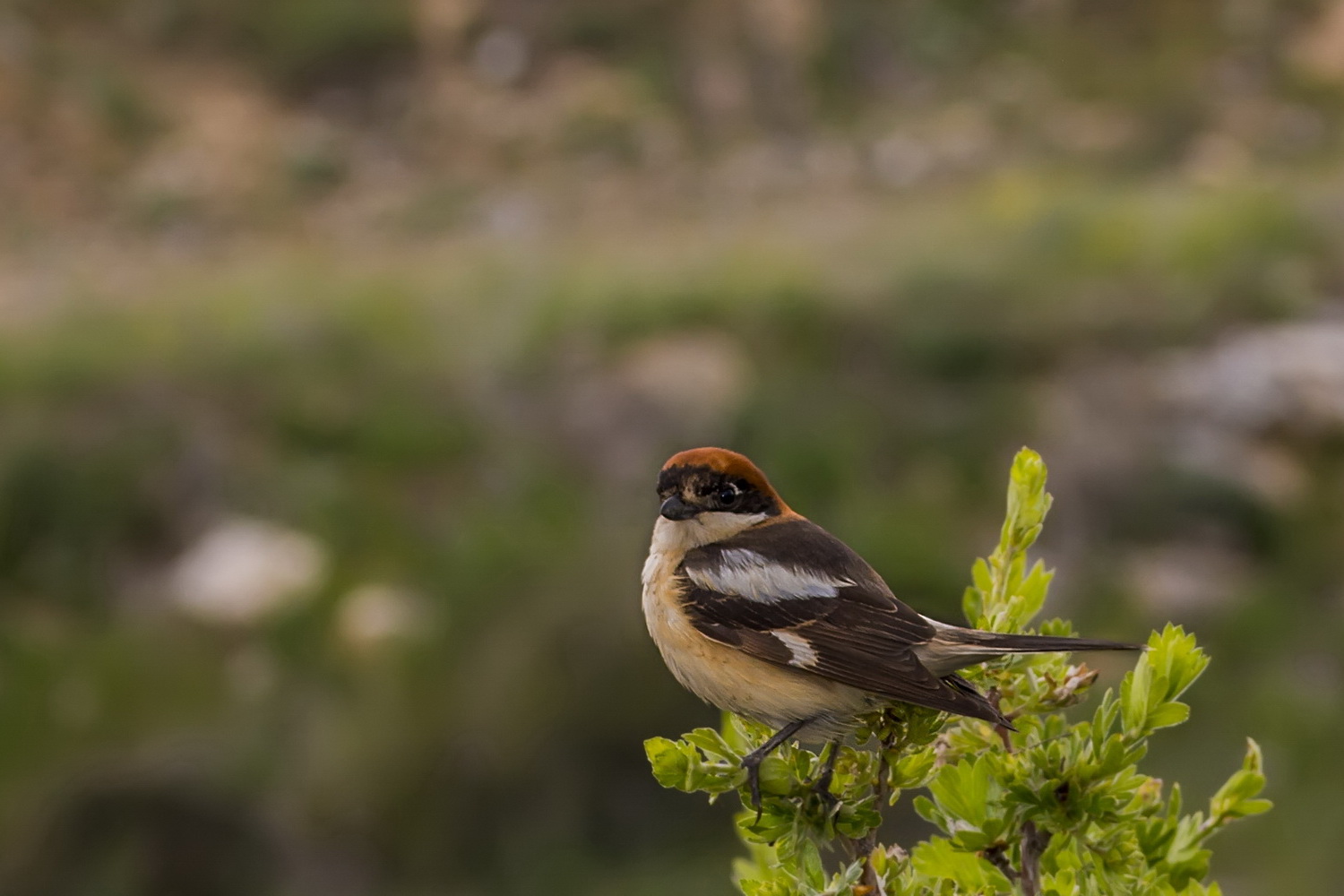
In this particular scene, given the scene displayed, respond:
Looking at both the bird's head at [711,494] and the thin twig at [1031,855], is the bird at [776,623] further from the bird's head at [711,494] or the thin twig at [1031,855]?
the thin twig at [1031,855]

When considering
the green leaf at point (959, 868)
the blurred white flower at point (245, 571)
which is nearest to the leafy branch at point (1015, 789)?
the green leaf at point (959, 868)

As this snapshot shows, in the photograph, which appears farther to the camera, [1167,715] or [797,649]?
[797,649]

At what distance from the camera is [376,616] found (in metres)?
8.14

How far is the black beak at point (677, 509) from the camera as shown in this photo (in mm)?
2994

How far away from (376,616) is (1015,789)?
660 cm

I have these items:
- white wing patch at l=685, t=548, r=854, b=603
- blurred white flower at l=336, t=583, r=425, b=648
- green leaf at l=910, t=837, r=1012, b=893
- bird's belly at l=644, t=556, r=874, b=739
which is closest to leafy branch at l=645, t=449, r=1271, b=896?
green leaf at l=910, t=837, r=1012, b=893

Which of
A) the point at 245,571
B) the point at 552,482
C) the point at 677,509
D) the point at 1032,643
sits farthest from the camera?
the point at 552,482

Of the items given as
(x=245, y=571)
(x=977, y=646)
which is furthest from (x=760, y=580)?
(x=245, y=571)

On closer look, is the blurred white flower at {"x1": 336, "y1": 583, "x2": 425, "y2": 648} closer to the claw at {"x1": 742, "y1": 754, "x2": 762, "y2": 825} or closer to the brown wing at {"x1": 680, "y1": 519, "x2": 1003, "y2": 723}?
the brown wing at {"x1": 680, "y1": 519, "x2": 1003, "y2": 723}

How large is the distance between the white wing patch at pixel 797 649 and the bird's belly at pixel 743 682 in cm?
2

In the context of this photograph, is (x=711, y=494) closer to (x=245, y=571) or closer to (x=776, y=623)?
(x=776, y=623)

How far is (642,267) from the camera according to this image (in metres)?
11.6

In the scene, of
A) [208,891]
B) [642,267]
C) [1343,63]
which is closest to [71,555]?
[208,891]

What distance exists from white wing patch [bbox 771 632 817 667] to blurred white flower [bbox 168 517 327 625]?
239 inches
